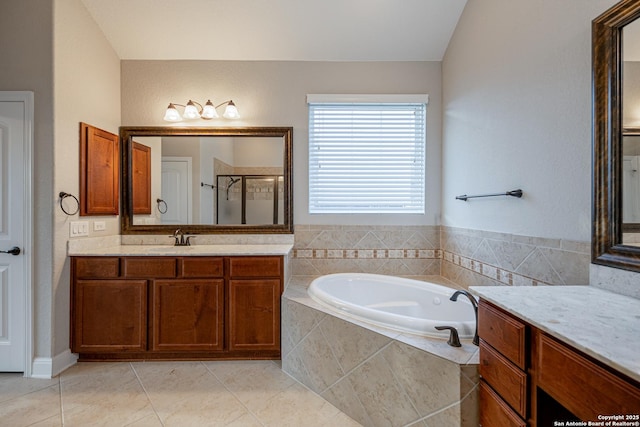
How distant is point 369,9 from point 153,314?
2995 millimetres

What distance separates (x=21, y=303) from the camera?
6.75 ft

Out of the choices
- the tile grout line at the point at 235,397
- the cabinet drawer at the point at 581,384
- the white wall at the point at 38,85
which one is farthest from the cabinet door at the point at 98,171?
the cabinet drawer at the point at 581,384

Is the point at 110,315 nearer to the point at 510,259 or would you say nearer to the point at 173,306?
the point at 173,306

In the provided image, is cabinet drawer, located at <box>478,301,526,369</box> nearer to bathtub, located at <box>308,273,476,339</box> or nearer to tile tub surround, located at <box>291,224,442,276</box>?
bathtub, located at <box>308,273,476,339</box>

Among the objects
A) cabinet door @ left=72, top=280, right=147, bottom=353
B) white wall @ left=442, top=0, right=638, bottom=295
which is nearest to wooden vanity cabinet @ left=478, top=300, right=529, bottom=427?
white wall @ left=442, top=0, right=638, bottom=295

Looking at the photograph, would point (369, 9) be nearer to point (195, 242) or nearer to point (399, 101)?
point (399, 101)

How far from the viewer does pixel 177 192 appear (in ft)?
9.18

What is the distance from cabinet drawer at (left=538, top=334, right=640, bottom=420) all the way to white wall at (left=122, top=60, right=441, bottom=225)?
7.14ft

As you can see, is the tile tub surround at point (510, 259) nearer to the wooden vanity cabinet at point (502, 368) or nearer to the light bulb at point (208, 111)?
the wooden vanity cabinet at point (502, 368)

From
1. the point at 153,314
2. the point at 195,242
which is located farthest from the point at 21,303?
the point at 195,242

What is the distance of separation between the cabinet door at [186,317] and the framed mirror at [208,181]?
692mm

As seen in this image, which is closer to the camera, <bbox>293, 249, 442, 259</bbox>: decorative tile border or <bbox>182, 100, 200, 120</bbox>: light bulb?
<bbox>182, 100, 200, 120</bbox>: light bulb

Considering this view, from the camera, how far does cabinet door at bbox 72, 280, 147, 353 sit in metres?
2.22

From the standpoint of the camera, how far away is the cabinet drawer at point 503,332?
0.98 metres
